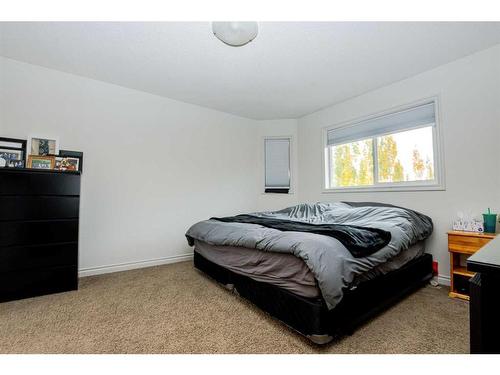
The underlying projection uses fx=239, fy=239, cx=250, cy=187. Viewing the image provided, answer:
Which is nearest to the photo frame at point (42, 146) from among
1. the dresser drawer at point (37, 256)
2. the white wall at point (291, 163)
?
the dresser drawer at point (37, 256)

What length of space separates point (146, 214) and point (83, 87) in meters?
1.72

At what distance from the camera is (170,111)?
350 centimetres

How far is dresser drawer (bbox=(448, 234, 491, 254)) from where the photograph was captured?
2.04m

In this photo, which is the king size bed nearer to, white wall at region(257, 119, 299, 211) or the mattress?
the mattress

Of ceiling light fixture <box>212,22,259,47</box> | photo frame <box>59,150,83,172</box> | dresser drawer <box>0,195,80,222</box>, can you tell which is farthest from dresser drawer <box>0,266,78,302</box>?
ceiling light fixture <box>212,22,259,47</box>

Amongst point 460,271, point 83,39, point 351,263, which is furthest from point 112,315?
point 460,271

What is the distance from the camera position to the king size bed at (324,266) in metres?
1.39

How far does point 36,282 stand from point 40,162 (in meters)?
1.15

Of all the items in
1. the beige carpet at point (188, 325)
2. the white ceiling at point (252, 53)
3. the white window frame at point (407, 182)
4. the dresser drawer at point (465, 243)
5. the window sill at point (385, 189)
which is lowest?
the beige carpet at point (188, 325)

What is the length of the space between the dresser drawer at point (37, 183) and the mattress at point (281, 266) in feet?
5.04

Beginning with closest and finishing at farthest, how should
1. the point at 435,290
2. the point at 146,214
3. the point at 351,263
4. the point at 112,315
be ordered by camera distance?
the point at 351,263, the point at 112,315, the point at 435,290, the point at 146,214

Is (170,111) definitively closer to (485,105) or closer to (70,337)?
(70,337)

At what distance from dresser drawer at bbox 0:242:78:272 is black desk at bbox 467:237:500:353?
2.90 metres

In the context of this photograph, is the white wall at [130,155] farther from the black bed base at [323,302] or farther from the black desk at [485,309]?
the black desk at [485,309]
